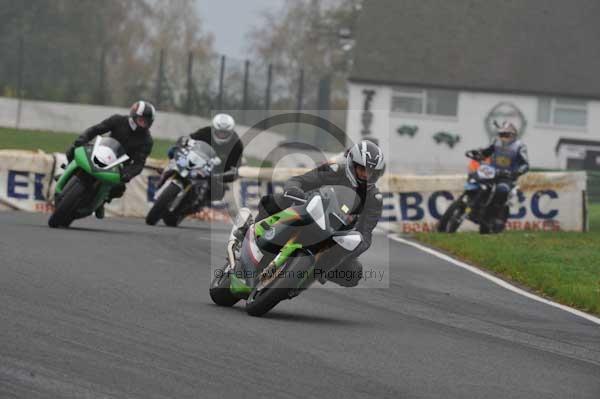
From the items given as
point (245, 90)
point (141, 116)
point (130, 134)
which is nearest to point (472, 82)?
point (245, 90)

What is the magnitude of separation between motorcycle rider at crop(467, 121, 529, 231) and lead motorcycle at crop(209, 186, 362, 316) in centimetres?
1143

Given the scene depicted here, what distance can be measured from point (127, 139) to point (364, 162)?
7.59 meters

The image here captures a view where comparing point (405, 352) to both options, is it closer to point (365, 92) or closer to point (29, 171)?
point (29, 171)

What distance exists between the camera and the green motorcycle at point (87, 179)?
51.4ft

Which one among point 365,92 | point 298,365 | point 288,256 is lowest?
point 298,365

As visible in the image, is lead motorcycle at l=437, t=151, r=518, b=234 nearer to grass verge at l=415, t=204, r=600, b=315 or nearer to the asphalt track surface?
grass verge at l=415, t=204, r=600, b=315

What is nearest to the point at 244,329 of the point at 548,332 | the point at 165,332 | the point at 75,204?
the point at 165,332

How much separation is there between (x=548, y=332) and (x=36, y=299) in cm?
407

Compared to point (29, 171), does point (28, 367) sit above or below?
below

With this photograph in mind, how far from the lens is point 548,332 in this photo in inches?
416

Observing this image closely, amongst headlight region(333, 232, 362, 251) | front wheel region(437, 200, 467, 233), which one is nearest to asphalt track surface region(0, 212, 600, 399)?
headlight region(333, 232, 362, 251)

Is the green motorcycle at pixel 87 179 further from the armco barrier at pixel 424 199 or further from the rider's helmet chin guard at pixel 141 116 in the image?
the armco barrier at pixel 424 199

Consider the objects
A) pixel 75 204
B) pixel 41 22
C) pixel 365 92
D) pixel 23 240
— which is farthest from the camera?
pixel 41 22

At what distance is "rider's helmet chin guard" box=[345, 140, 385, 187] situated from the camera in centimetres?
980
